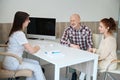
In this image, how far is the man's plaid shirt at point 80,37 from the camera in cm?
321

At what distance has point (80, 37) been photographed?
10.6ft

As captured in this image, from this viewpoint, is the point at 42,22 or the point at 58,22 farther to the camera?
the point at 58,22

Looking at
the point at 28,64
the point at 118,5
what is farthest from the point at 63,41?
the point at 118,5

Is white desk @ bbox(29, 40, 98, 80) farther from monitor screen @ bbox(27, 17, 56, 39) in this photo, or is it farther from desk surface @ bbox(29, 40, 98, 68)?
monitor screen @ bbox(27, 17, 56, 39)

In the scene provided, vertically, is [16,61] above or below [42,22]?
below

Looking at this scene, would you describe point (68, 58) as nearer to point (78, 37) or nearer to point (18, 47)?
point (18, 47)

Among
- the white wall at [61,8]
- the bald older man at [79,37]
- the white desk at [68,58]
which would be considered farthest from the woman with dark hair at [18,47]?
the white wall at [61,8]

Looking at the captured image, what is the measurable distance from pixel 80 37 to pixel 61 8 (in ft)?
4.06

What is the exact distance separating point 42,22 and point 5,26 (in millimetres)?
685

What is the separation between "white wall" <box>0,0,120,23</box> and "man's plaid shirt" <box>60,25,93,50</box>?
959mm

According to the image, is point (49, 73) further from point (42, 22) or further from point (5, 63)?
point (5, 63)

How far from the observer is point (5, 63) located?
8.15 ft

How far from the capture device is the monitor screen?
3.47 meters

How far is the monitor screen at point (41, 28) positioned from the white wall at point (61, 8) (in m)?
0.35
